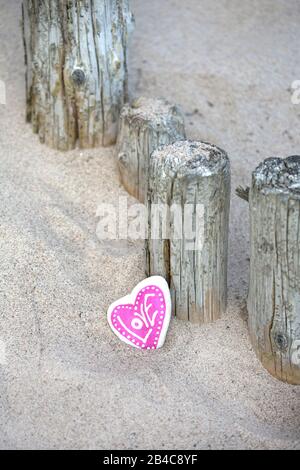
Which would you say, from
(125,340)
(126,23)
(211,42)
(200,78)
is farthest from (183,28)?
(125,340)

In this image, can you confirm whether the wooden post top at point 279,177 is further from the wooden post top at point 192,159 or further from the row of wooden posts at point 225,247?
the wooden post top at point 192,159

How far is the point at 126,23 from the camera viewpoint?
373cm

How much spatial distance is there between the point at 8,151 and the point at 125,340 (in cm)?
148

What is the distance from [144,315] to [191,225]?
453 millimetres

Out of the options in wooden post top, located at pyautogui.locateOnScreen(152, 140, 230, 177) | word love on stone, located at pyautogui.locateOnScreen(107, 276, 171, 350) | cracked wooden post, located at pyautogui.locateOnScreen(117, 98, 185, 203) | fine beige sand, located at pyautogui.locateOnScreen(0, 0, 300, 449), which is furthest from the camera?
A: cracked wooden post, located at pyautogui.locateOnScreen(117, 98, 185, 203)

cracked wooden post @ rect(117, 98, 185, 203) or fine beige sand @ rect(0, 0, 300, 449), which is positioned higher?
cracked wooden post @ rect(117, 98, 185, 203)

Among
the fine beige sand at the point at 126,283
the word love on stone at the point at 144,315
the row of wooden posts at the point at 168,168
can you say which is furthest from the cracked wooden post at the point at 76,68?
the word love on stone at the point at 144,315

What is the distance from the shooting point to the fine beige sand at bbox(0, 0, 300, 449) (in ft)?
8.75

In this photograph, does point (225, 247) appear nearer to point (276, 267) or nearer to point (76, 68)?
point (276, 267)

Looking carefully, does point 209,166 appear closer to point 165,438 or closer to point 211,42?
point 165,438

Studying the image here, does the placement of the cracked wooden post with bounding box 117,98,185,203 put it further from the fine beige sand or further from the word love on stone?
the word love on stone

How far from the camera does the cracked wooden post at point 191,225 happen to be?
9.17 feet

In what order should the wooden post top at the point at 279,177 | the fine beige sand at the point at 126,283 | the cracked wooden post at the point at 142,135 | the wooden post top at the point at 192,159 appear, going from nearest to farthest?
the wooden post top at the point at 279,177
the fine beige sand at the point at 126,283
the wooden post top at the point at 192,159
the cracked wooden post at the point at 142,135

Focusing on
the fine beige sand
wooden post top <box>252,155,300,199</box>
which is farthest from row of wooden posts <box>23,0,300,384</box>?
the fine beige sand
